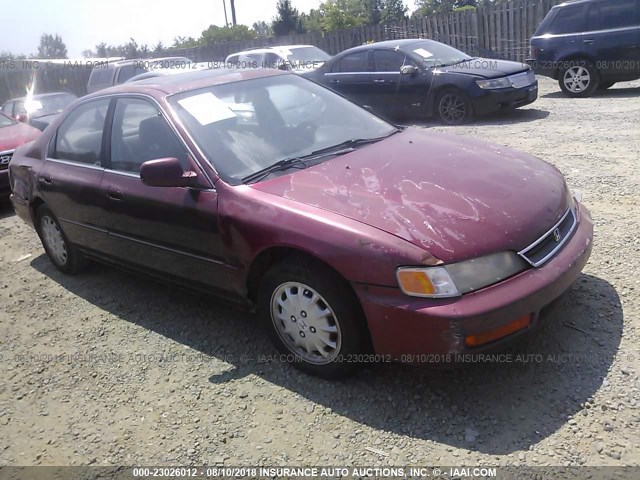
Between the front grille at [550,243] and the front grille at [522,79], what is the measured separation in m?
6.93

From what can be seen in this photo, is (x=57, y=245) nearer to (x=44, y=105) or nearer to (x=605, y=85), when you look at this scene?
(x=44, y=105)

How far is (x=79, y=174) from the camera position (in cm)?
450

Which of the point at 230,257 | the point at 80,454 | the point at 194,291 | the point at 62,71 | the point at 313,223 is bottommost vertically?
the point at 80,454

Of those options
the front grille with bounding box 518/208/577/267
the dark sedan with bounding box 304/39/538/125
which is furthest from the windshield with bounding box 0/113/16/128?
the front grille with bounding box 518/208/577/267

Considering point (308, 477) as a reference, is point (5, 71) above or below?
above

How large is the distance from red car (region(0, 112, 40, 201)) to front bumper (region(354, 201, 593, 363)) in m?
6.76

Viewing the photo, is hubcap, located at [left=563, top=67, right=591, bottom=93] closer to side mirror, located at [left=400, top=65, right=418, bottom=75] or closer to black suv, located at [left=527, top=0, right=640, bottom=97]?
black suv, located at [left=527, top=0, right=640, bottom=97]

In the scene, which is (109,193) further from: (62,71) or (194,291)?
(62,71)

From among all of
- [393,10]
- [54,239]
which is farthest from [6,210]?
[393,10]

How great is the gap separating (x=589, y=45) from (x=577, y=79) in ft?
2.14

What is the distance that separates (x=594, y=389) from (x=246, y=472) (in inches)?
69.0

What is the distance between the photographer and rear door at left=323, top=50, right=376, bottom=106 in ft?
35.9

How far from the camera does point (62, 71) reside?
1039 inches

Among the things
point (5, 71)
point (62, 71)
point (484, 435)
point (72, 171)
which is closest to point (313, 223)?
point (484, 435)
